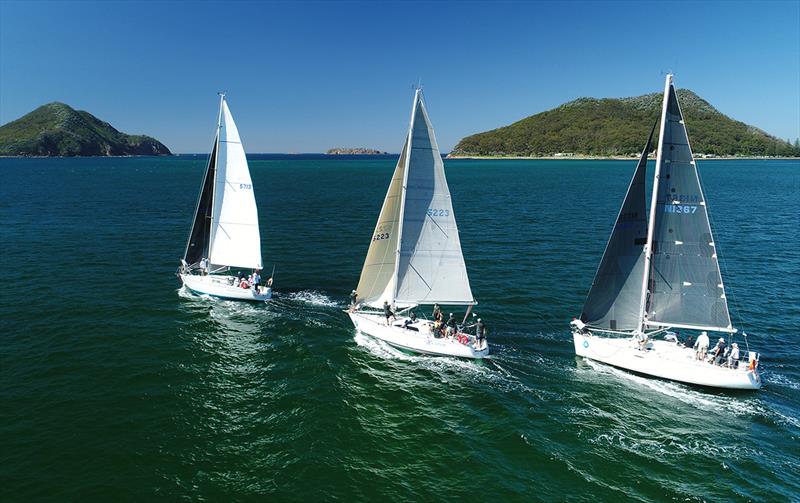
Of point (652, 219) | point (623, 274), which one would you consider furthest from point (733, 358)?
point (652, 219)

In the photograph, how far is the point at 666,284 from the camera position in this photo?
30203 mm

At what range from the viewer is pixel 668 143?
28.0 meters

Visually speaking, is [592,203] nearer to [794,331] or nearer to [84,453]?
[794,331]

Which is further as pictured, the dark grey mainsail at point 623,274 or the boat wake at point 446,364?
the dark grey mainsail at point 623,274

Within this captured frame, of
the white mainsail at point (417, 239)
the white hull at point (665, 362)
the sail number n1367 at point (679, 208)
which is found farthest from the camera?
the white mainsail at point (417, 239)

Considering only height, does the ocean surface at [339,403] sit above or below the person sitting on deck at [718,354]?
below

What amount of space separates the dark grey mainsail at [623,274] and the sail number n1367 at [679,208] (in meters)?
1.30

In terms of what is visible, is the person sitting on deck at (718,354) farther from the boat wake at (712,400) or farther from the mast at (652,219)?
the mast at (652,219)

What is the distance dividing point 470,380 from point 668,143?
62.4 feet

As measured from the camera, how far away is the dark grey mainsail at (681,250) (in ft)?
92.0

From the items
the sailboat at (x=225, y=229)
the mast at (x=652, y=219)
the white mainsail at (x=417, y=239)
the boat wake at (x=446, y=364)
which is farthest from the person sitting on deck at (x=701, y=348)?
the sailboat at (x=225, y=229)

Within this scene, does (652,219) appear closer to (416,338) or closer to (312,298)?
(416,338)

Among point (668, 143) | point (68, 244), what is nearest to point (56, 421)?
point (668, 143)

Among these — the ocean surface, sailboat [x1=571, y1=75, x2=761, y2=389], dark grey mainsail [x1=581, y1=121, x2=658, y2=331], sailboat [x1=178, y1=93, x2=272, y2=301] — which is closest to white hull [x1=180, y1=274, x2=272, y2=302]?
sailboat [x1=178, y1=93, x2=272, y2=301]
